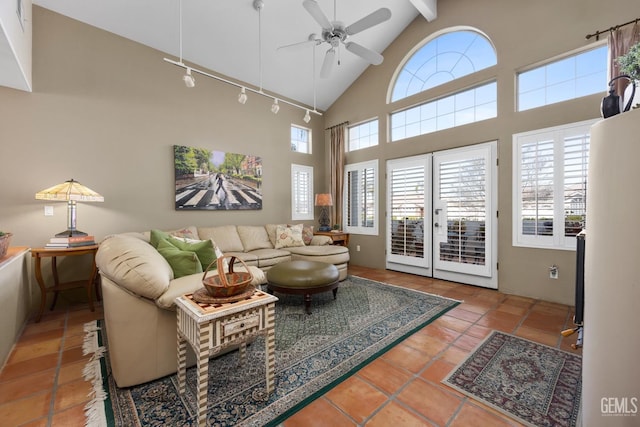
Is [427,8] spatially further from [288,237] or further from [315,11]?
[288,237]

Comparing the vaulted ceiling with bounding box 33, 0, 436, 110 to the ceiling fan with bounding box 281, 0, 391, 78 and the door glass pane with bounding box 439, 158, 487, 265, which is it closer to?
the ceiling fan with bounding box 281, 0, 391, 78

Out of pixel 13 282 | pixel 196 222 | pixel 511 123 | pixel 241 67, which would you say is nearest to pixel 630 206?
pixel 511 123

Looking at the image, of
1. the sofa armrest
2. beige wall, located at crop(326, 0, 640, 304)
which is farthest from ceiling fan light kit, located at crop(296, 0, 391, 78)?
the sofa armrest

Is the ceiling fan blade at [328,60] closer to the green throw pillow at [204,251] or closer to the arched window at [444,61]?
the arched window at [444,61]

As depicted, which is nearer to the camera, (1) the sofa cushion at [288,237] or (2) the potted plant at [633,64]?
(2) the potted plant at [633,64]

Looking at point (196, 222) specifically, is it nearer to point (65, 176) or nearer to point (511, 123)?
point (65, 176)

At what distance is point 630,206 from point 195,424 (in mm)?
2118

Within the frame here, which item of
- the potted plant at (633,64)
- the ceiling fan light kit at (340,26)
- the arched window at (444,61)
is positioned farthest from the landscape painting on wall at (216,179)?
the potted plant at (633,64)

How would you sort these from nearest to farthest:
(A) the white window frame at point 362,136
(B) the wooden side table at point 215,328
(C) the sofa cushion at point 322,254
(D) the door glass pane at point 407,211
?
(B) the wooden side table at point 215,328 → (C) the sofa cushion at point 322,254 → (D) the door glass pane at point 407,211 → (A) the white window frame at point 362,136

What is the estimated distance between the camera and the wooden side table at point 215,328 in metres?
1.31

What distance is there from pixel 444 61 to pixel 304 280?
13.4 ft

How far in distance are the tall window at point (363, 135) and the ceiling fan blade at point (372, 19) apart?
2.68m

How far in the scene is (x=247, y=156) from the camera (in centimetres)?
468

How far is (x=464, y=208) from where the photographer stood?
12.7 ft
